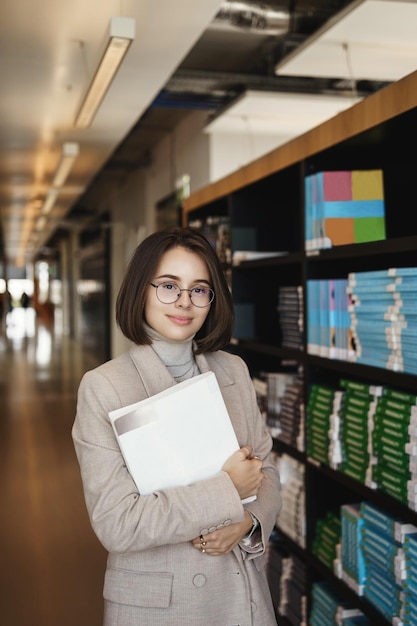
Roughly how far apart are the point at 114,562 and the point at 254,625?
0.39 meters

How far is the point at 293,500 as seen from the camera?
10.5 ft

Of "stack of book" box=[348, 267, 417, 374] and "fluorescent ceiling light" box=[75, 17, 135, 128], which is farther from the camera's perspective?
"fluorescent ceiling light" box=[75, 17, 135, 128]

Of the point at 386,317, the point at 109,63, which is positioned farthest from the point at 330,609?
the point at 109,63

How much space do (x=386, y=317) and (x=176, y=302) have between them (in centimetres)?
100

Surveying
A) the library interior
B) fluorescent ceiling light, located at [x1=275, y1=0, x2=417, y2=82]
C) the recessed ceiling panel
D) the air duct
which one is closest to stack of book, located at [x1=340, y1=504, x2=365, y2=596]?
the library interior

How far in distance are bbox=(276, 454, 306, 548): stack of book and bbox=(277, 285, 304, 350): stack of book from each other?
0.58 meters

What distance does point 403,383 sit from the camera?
2.20 meters

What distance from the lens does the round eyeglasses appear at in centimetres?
165

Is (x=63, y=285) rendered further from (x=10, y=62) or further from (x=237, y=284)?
(x=237, y=284)

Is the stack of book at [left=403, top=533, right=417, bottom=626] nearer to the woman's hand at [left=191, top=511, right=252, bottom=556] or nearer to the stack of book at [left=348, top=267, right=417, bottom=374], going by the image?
the stack of book at [left=348, top=267, right=417, bottom=374]

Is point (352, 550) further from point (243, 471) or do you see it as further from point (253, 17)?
point (253, 17)

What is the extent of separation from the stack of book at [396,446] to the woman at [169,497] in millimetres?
664

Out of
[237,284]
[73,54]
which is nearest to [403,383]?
[237,284]

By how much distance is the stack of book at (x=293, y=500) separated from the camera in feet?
10.1
